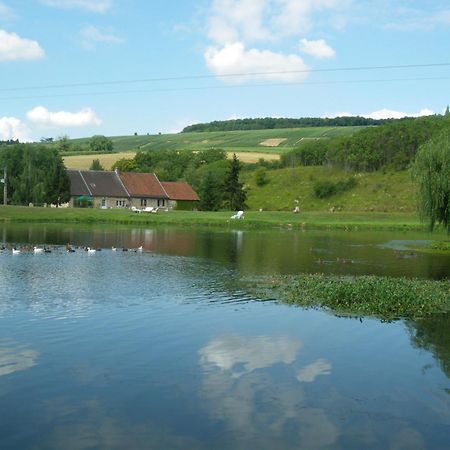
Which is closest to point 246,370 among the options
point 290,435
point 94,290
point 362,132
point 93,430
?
point 290,435

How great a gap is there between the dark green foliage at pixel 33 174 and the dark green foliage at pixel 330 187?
48.0 m

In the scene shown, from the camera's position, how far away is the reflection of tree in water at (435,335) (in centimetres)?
1845

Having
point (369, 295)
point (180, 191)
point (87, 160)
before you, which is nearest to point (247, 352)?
point (369, 295)

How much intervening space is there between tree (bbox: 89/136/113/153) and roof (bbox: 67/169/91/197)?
65.5 m

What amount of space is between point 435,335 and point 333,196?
10314cm

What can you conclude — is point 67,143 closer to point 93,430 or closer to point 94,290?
point 94,290

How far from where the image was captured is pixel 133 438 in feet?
39.0

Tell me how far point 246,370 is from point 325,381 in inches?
79.3

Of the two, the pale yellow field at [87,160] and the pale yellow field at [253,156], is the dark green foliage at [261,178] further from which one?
the pale yellow field at [87,160]

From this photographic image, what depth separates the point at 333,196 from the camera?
403 ft

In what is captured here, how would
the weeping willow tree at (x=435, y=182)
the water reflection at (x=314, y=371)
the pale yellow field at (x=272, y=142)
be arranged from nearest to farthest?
the water reflection at (x=314, y=371)
the weeping willow tree at (x=435, y=182)
the pale yellow field at (x=272, y=142)

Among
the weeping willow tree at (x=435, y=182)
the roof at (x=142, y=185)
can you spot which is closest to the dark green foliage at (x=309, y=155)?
the roof at (x=142, y=185)

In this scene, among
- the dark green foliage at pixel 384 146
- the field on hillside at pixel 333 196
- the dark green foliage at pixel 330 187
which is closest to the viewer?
the field on hillside at pixel 333 196

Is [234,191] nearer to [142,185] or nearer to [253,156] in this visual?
[142,185]
